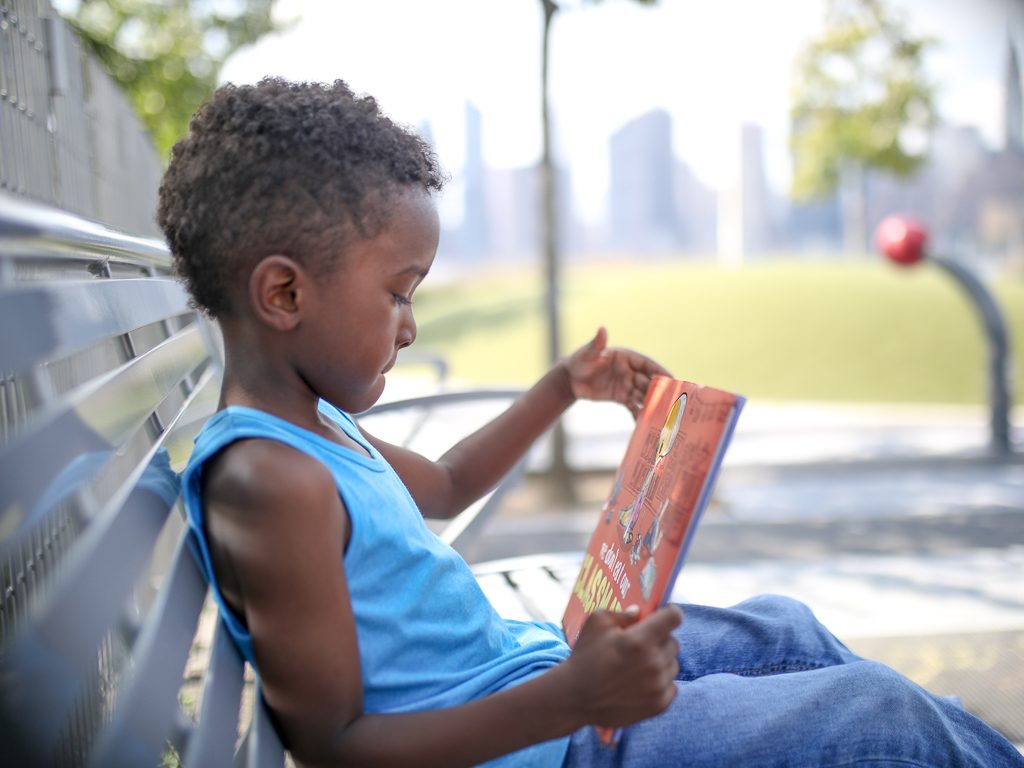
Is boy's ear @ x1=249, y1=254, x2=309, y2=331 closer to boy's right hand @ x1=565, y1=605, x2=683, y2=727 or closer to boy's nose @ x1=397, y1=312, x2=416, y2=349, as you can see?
boy's nose @ x1=397, y1=312, x2=416, y2=349

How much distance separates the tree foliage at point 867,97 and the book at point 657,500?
8049 mm

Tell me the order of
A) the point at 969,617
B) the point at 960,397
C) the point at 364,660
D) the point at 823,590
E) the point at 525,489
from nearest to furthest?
the point at 364,660 < the point at 969,617 < the point at 823,590 < the point at 525,489 < the point at 960,397

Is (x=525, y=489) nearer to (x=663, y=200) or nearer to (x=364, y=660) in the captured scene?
(x=364, y=660)

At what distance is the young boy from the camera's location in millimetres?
994

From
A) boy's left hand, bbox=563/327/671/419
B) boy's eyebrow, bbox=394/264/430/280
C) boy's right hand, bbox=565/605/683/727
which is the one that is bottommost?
boy's right hand, bbox=565/605/683/727

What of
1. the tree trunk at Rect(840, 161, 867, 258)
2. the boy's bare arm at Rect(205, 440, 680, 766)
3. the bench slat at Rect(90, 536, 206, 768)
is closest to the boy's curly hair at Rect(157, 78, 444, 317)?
the boy's bare arm at Rect(205, 440, 680, 766)

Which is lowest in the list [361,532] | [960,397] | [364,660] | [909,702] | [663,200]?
[960,397]

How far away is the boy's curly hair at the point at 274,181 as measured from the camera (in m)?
1.07

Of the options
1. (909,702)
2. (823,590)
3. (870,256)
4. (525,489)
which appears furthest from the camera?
(870,256)

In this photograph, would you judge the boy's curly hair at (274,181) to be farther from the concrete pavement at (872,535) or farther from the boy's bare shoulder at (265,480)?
the concrete pavement at (872,535)

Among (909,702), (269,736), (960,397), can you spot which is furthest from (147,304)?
(960,397)

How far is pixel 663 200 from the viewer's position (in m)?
29.8

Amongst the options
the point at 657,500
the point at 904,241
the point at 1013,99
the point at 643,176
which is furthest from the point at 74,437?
the point at 643,176

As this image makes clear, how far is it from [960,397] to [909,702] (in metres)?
9.25
